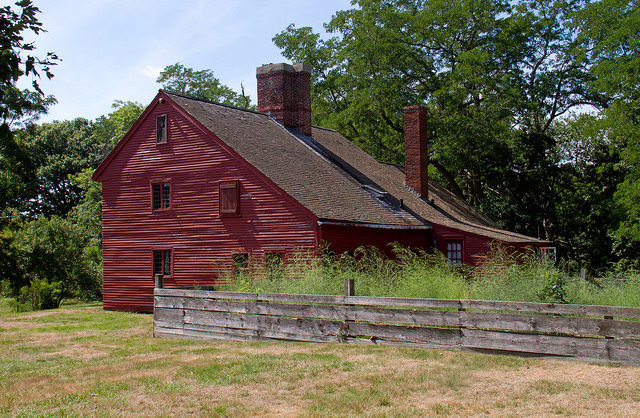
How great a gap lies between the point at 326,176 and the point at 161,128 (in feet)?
20.8

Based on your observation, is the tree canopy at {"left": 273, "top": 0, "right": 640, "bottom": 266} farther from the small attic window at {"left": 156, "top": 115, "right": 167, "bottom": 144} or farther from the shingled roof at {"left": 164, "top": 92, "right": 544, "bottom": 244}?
the small attic window at {"left": 156, "top": 115, "right": 167, "bottom": 144}

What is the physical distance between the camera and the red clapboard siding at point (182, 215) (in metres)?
21.1

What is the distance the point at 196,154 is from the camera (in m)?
22.9

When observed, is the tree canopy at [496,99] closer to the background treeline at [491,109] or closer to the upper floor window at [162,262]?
the background treeline at [491,109]

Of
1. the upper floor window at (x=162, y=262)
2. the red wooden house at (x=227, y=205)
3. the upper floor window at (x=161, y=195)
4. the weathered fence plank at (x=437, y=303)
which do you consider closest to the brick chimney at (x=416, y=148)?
the red wooden house at (x=227, y=205)

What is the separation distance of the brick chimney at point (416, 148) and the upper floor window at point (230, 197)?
33.5 feet

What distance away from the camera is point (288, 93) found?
29.2 meters

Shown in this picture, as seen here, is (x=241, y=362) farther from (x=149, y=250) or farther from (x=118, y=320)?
(x=149, y=250)

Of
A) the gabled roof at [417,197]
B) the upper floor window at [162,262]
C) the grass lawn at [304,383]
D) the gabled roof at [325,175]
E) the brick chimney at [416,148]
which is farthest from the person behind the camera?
the brick chimney at [416,148]

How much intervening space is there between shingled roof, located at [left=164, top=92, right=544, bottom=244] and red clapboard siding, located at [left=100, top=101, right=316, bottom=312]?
2.13 feet

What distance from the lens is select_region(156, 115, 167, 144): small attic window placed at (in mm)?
23875

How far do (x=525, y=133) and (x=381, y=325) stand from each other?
1084 inches

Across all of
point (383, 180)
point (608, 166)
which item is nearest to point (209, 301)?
point (383, 180)

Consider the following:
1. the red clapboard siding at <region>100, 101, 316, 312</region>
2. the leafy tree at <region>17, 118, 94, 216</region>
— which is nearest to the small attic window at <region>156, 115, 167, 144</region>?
the red clapboard siding at <region>100, 101, 316, 312</region>
